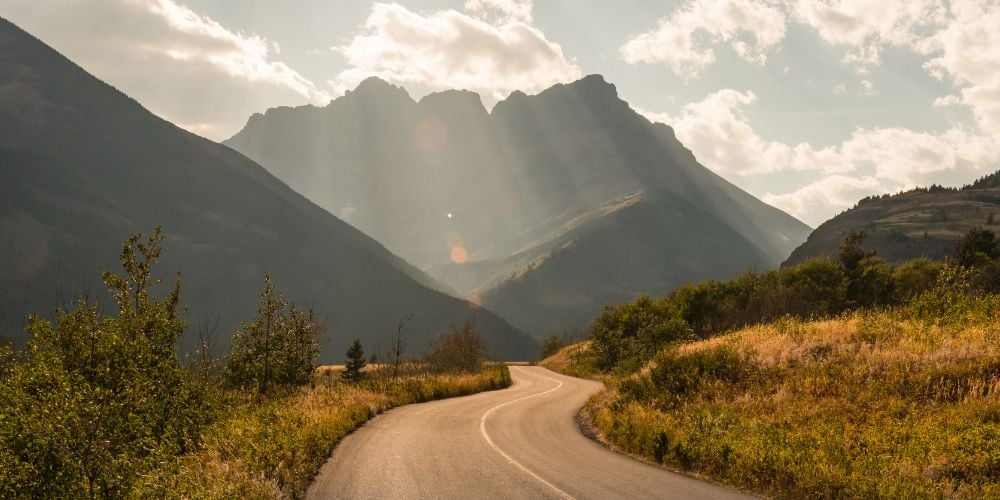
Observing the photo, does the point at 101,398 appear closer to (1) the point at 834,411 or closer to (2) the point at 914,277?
(1) the point at 834,411

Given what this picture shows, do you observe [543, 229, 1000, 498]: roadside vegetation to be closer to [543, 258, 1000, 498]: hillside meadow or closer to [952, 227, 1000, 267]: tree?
[543, 258, 1000, 498]: hillside meadow

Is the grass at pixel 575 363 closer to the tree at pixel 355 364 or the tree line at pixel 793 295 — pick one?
the tree line at pixel 793 295

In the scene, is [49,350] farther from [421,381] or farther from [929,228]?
[929,228]

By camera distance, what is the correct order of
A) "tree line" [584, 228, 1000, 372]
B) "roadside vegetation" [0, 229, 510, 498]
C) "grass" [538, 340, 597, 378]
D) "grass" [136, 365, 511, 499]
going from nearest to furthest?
"grass" [136, 365, 511, 499], "roadside vegetation" [0, 229, 510, 498], "grass" [538, 340, 597, 378], "tree line" [584, 228, 1000, 372]

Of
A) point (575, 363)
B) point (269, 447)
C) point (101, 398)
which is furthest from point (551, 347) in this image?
point (101, 398)

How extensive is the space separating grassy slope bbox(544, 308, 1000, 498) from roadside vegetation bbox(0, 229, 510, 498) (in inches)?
382

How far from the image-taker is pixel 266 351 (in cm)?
2448

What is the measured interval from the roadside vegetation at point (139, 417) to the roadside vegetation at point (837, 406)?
9.61 m

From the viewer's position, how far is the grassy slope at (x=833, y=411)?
1123 centimetres

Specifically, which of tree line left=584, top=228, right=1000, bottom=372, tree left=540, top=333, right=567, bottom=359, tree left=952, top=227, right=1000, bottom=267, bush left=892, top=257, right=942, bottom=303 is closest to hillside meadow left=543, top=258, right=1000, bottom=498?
tree line left=584, top=228, right=1000, bottom=372

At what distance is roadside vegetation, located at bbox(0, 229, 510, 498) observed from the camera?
1073 centimetres

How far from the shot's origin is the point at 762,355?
20.2 m

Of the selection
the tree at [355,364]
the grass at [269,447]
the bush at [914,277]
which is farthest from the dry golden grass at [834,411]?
the tree at [355,364]

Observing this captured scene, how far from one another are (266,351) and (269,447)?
40.3ft
